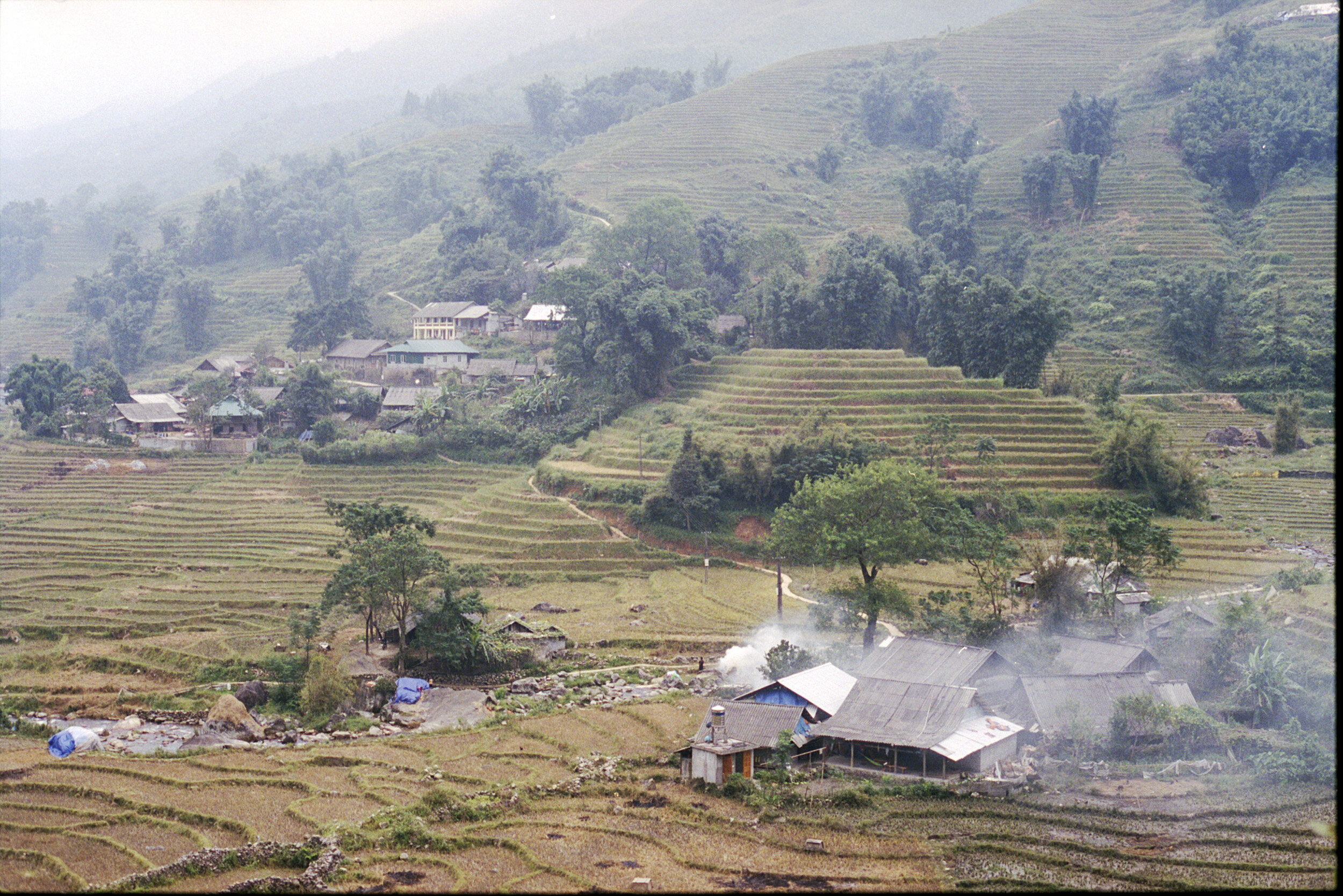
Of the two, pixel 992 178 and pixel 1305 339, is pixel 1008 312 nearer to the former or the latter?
pixel 1305 339

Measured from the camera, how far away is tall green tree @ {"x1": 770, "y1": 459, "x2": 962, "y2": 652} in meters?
26.5

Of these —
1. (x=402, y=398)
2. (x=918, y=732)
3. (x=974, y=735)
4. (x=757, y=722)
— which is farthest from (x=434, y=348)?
(x=974, y=735)

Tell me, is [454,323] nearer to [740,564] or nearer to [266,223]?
[740,564]

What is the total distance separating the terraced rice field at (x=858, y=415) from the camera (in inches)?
1491

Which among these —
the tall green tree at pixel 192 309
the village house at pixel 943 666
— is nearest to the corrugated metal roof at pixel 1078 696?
the village house at pixel 943 666

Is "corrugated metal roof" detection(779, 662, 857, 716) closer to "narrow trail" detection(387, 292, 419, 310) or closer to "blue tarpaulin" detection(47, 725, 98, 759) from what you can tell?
"blue tarpaulin" detection(47, 725, 98, 759)

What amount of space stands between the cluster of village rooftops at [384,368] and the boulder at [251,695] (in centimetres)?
2282

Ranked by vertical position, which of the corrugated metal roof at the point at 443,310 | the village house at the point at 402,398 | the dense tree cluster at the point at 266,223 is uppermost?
the dense tree cluster at the point at 266,223

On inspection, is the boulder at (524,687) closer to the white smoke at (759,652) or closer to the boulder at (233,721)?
the white smoke at (759,652)

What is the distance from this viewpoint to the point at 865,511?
27.1 metres

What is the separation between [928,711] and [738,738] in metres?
3.46

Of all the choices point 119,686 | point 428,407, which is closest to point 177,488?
point 428,407

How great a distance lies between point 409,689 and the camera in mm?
24578

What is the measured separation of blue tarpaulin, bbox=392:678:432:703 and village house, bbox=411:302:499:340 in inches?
1339
